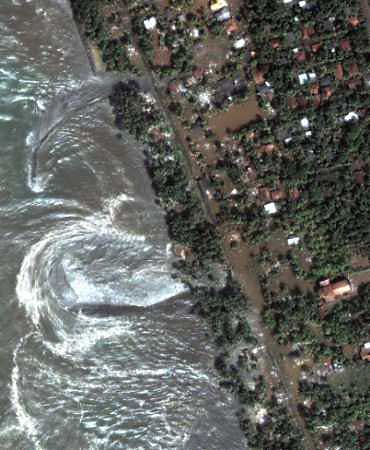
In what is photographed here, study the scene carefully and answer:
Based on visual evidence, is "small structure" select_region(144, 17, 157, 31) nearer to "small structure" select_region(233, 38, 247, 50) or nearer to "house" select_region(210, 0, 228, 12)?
"house" select_region(210, 0, 228, 12)

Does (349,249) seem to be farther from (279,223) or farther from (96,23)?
(96,23)

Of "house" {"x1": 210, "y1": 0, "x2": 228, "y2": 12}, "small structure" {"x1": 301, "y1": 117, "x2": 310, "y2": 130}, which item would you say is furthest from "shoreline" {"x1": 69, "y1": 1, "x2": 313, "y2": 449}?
"small structure" {"x1": 301, "y1": 117, "x2": 310, "y2": 130}

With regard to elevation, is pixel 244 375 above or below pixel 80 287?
below

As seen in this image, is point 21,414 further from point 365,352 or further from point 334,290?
point 365,352

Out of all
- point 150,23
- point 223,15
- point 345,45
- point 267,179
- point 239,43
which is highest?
point 150,23

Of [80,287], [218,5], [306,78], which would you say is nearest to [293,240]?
[306,78]

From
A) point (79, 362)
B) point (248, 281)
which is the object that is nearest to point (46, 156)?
point (79, 362)
